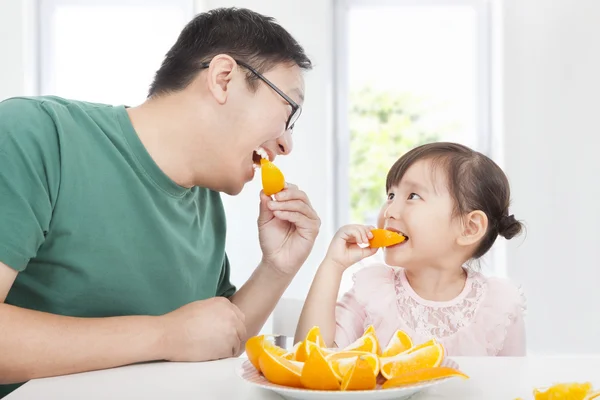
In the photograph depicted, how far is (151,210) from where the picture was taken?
135 centimetres

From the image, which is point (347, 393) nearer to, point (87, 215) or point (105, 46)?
point (87, 215)

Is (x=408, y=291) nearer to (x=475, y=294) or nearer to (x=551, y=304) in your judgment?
(x=475, y=294)

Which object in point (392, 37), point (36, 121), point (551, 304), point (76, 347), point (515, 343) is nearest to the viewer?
point (76, 347)

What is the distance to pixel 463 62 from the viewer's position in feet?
12.7

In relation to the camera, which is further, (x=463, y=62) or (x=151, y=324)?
(x=463, y=62)

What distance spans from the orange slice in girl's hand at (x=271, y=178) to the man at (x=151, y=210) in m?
0.03

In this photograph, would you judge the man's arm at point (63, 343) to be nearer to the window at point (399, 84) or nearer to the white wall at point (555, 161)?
the white wall at point (555, 161)

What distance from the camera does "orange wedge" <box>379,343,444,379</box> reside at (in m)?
0.82

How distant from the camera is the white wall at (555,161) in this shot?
273 cm

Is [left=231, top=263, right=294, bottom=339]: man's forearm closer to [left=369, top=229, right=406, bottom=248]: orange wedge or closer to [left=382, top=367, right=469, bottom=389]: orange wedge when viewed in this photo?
[left=369, top=229, right=406, bottom=248]: orange wedge

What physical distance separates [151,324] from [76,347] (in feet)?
0.38

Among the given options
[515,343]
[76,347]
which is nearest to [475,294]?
[515,343]

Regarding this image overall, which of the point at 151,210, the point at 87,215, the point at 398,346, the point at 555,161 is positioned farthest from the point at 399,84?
the point at 398,346

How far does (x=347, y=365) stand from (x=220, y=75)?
78cm
